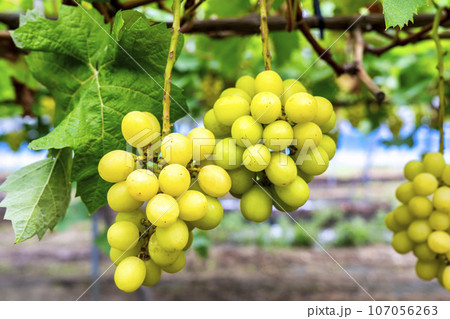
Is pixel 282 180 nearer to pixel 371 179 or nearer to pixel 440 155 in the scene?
pixel 440 155

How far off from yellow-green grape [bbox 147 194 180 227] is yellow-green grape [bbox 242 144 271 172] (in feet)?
0.45

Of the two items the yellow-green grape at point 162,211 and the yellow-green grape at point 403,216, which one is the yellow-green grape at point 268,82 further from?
the yellow-green grape at point 403,216

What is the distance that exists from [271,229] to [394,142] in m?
4.14

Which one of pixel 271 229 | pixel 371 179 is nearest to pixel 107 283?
pixel 271 229

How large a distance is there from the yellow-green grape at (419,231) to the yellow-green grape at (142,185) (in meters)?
0.62

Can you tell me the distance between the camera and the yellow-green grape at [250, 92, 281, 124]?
0.57m

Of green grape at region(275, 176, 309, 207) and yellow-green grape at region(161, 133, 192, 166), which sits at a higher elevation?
yellow-green grape at region(161, 133, 192, 166)

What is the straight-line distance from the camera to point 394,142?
8.18 ft

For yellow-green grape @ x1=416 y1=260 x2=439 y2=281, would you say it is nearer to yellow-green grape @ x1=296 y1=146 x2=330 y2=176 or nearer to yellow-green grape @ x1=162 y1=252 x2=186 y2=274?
yellow-green grape @ x1=296 y1=146 x2=330 y2=176

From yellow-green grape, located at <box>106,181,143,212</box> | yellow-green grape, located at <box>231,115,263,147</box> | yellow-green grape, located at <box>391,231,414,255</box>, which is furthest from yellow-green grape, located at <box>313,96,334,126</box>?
yellow-green grape, located at <box>391,231,414,255</box>

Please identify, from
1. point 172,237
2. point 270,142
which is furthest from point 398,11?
point 172,237

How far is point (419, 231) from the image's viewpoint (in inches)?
32.2

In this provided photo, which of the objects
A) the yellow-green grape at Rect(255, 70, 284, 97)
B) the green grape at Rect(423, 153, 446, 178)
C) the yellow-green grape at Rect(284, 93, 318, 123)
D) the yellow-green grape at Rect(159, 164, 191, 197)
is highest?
the yellow-green grape at Rect(255, 70, 284, 97)

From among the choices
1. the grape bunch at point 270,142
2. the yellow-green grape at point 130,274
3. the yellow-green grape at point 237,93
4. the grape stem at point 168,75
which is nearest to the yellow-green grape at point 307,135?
the grape bunch at point 270,142
